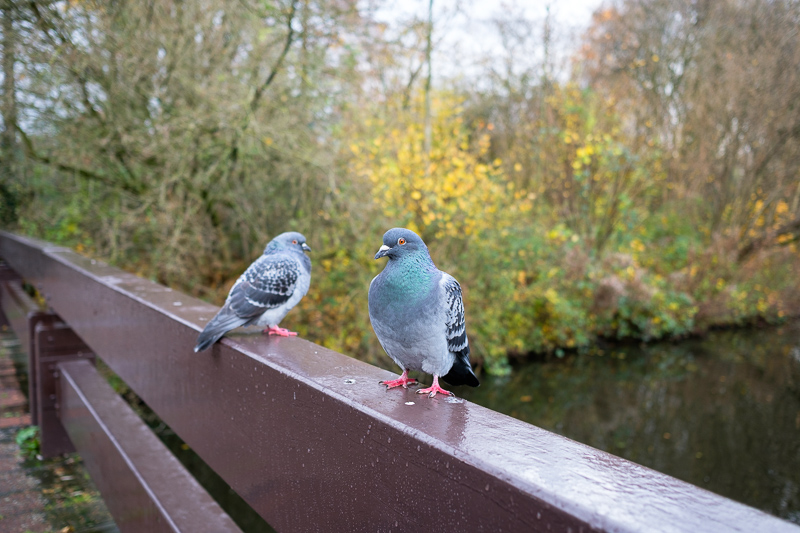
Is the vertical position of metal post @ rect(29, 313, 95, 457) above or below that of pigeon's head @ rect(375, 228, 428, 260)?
below

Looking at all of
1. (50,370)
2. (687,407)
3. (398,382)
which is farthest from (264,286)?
(687,407)

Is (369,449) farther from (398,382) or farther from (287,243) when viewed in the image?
(287,243)

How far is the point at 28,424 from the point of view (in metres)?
3.68

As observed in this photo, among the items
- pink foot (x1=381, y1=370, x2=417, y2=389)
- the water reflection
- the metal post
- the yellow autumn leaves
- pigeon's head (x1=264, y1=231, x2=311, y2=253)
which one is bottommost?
the water reflection

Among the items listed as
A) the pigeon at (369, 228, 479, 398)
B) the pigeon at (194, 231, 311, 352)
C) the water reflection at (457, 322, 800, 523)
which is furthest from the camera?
the water reflection at (457, 322, 800, 523)

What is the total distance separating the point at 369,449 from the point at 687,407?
8965mm

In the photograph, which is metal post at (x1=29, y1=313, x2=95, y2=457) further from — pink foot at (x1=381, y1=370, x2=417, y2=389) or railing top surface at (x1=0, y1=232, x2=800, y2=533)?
pink foot at (x1=381, y1=370, x2=417, y2=389)

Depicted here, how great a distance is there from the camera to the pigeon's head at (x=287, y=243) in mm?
2711

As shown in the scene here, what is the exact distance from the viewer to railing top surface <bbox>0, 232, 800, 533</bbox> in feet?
1.95

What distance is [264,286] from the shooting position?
7.40 feet

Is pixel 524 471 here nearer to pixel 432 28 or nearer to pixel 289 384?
pixel 289 384

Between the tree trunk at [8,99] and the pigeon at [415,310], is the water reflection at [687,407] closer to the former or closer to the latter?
the pigeon at [415,310]

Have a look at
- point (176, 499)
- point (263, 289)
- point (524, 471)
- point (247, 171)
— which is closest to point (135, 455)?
point (176, 499)

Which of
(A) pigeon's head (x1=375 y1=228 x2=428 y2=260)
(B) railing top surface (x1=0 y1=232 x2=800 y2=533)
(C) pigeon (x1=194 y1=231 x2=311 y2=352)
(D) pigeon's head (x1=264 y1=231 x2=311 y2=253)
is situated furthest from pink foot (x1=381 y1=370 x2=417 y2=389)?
(D) pigeon's head (x1=264 y1=231 x2=311 y2=253)
